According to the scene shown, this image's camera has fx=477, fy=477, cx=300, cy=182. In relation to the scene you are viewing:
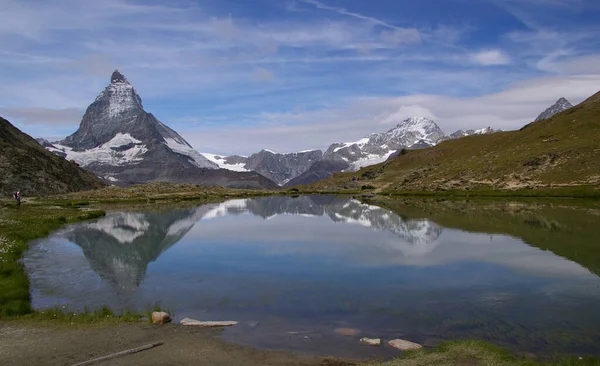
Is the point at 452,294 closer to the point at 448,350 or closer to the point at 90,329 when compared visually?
the point at 448,350

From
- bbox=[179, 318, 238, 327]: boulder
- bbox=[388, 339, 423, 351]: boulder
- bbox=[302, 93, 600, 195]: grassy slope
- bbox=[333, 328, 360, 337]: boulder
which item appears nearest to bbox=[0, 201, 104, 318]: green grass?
bbox=[179, 318, 238, 327]: boulder

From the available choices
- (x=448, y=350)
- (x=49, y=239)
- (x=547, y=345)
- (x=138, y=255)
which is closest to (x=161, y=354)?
(x=448, y=350)

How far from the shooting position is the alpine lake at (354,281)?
77.5 ft

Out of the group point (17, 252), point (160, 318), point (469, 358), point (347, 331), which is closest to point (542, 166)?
point (347, 331)

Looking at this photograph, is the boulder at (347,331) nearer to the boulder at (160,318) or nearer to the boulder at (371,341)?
the boulder at (371,341)

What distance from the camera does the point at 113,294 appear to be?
33.5 meters

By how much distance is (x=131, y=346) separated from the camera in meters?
21.3

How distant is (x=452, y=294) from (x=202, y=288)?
57.5 feet

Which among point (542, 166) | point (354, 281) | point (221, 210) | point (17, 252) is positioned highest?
point (542, 166)

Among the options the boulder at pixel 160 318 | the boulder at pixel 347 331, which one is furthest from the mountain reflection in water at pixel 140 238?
the boulder at pixel 347 331

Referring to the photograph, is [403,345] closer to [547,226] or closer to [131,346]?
[131,346]

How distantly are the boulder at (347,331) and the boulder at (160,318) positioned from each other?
29.7 feet

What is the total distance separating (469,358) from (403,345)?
311 cm

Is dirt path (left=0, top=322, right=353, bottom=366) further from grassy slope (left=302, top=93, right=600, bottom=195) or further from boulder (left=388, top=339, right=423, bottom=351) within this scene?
grassy slope (left=302, top=93, right=600, bottom=195)
